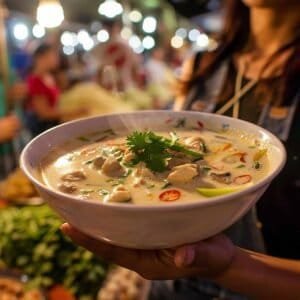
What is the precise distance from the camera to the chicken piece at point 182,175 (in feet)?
2.63

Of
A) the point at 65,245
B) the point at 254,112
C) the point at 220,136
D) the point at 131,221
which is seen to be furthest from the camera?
the point at 65,245

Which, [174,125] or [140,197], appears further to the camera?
[174,125]

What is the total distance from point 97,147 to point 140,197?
0.26 metres

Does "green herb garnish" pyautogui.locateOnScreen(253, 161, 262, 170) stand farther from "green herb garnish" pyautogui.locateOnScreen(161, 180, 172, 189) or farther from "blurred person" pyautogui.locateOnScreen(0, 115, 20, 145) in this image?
"blurred person" pyautogui.locateOnScreen(0, 115, 20, 145)

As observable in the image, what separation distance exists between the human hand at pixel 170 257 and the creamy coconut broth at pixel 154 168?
11cm

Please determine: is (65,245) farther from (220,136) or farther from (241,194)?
(241,194)

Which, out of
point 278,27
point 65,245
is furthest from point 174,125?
point 65,245

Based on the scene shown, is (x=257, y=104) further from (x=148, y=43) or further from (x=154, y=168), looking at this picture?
(x=148, y=43)

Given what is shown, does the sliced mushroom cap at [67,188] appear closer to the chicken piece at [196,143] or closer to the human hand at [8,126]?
the chicken piece at [196,143]

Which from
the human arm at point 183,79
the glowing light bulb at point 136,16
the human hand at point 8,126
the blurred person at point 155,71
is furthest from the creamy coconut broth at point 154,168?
the glowing light bulb at point 136,16

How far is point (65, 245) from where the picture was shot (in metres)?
1.97

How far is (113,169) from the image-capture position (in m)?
0.87

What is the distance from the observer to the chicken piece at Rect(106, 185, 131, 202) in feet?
2.45

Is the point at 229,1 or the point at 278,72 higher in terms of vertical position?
the point at 229,1
